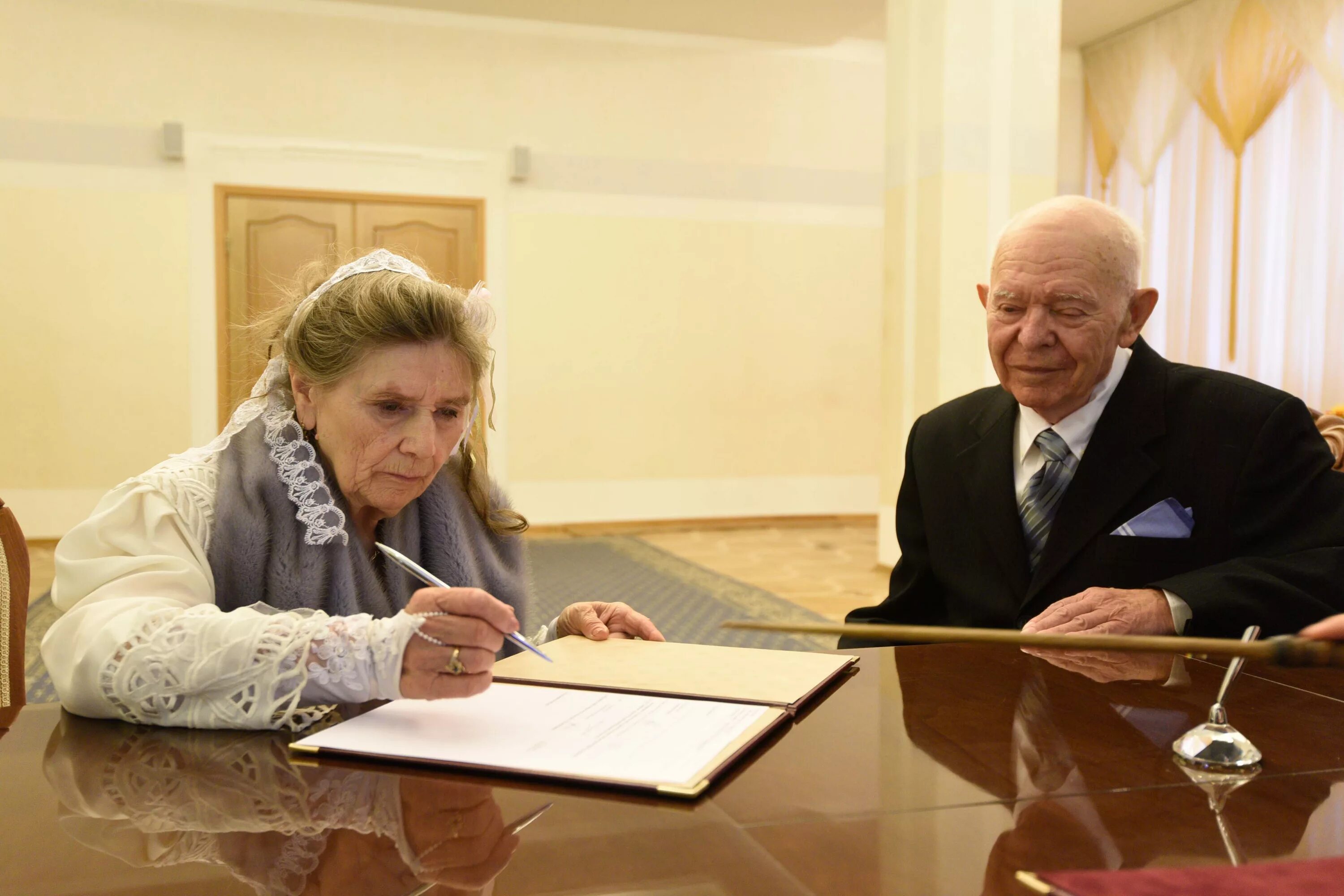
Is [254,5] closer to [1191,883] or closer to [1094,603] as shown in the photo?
[1094,603]

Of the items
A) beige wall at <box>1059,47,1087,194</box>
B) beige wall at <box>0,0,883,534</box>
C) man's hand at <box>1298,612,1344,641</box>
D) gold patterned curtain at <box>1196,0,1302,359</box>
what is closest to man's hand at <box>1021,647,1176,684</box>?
man's hand at <box>1298,612,1344,641</box>

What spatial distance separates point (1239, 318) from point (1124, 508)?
654 centimetres

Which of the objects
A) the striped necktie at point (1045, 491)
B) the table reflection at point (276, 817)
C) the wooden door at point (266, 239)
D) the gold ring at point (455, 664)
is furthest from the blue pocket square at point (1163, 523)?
the wooden door at point (266, 239)

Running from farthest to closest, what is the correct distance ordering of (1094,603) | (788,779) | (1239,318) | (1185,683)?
(1239,318), (1094,603), (1185,683), (788,779)

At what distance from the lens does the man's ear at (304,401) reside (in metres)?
1.59

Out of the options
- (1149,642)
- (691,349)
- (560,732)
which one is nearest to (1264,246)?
(691,349)

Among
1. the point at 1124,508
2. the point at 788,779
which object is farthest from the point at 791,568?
the point at 788,779

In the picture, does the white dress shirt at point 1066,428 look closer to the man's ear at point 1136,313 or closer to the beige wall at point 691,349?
the man's ear at point 1136,313

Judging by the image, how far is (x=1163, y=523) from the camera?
Result: 77.5 inches

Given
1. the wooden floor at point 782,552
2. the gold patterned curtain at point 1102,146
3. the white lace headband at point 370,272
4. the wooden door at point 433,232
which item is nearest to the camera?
the white lace headband at point 370,272

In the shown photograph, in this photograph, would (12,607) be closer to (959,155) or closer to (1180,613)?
(1180,613)

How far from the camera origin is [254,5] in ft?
26.1

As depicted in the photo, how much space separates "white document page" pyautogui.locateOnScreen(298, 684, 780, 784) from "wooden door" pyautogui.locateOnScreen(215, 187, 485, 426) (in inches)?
285

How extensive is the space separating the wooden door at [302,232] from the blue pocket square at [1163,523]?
6.77 metres
